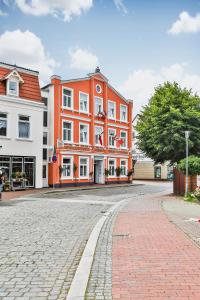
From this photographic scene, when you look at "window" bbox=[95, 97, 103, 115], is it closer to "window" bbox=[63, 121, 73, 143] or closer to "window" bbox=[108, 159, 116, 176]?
"window" bbox=[63, 121, 73, 143]

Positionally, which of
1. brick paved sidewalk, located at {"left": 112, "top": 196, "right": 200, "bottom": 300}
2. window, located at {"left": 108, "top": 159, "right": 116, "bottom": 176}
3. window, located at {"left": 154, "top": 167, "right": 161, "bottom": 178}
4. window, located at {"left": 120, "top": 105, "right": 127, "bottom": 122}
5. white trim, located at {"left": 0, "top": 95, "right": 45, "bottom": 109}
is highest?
window, located at {"left": 120, "top": 105, "right": 127, "bottom": 122}

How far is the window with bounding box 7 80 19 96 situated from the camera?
1101 inches

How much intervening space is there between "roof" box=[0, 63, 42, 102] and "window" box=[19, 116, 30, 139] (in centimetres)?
172

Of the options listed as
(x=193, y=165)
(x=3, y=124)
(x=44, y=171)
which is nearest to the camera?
(x=193, y=165)

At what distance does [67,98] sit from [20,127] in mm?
7274

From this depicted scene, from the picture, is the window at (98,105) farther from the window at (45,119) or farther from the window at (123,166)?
the window at (123,166)

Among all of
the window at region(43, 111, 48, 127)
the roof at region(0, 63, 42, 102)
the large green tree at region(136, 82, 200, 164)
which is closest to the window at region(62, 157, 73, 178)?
the window at region(43, 111, 48, 127)

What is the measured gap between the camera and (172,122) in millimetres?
24375

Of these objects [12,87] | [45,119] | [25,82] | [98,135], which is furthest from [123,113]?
[12,87]

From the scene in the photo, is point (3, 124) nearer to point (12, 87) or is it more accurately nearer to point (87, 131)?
point (12, 87)

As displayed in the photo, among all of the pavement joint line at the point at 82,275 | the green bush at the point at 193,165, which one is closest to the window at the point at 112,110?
the green bush at the point at 193,165

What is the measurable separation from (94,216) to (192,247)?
649 cm

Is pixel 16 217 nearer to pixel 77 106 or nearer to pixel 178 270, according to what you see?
pixel 178 270

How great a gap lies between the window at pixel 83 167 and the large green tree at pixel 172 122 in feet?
33.6
